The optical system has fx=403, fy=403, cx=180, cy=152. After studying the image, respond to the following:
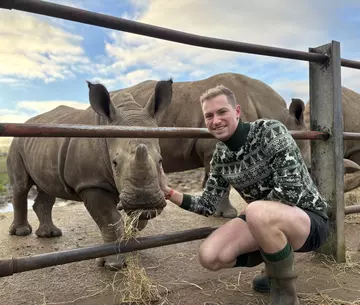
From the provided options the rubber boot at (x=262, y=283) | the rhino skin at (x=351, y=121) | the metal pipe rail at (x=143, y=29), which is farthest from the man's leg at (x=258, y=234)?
the rhino skin at (x=351, y=121)

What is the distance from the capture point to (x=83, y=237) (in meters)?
4.95

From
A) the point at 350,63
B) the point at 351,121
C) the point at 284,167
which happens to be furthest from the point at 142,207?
the point at 351,121

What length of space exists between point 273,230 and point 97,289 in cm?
154

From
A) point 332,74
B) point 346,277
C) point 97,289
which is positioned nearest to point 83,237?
point 97,289

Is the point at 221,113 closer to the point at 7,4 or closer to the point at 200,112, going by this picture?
the point at 7,4

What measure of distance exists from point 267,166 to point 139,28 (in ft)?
3.92

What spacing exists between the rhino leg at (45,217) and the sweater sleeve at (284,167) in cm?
345

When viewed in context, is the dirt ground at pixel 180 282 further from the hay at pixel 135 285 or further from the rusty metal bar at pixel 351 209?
the rusty metal bar at pixel 351 209

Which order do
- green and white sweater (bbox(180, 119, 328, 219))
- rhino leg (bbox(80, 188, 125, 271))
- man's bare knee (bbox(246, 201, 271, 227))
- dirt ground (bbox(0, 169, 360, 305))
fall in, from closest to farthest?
man's bare knee (bbox(246, 201, 271, 227)) → green and white sweater (bbox(180, 119, 328, 219)) → dirt ground (bbox(0, 169, 360, 305)) → rhino leg (bbox(80, 188, 125, 271))

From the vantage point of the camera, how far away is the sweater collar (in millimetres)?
2578

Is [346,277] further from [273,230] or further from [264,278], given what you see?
[273,230]

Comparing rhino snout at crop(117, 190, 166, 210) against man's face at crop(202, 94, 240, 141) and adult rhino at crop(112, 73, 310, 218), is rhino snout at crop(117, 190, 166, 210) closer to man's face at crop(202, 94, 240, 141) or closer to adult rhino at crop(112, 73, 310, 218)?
man's face at crop(202, 94, 240, 141)

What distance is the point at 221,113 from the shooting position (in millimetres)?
2607

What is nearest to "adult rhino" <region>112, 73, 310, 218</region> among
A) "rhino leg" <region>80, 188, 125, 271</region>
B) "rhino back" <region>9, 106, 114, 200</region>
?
"rhino back" <region>9, 106, 114, 200</region>
